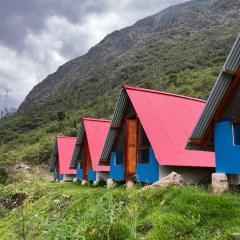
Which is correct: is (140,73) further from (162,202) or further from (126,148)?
(162,202)

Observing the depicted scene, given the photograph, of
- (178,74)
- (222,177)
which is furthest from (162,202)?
(178,74)

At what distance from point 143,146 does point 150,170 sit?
164 cm

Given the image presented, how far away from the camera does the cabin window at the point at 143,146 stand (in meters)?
19.7

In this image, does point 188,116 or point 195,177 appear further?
point 188,116

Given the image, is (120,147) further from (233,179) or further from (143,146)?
(233,179)

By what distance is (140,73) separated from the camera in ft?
314

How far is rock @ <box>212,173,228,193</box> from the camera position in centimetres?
1400

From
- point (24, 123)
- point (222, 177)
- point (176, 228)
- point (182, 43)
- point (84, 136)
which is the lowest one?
point (176, 228)

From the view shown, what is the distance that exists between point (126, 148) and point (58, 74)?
597 feet

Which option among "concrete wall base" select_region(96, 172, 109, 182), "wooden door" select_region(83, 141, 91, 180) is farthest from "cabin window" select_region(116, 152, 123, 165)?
"wooden door" select_region(83, 141, 91, 180)

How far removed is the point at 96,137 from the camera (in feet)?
94.8

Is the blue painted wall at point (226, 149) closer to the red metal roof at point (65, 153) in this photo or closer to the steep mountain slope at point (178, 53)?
the red metal roof at point (65, 153)

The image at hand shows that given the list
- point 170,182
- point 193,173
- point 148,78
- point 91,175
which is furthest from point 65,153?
point 148,78

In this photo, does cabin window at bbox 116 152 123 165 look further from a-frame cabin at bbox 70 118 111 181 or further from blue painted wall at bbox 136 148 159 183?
a-frame cabin at bbox 70 118 111 181
